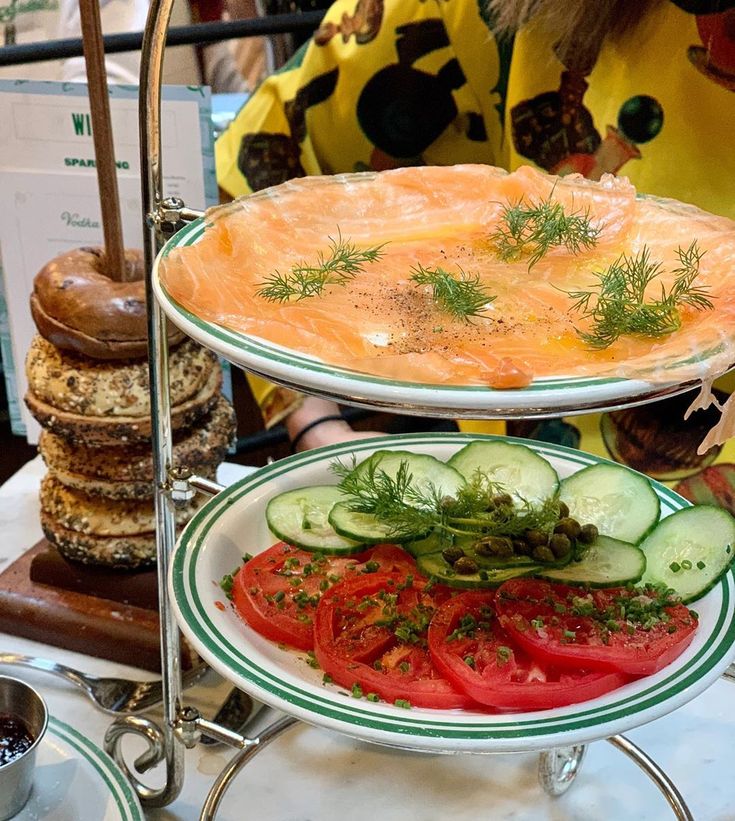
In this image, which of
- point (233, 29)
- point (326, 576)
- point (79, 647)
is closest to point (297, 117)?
point (233, 29)

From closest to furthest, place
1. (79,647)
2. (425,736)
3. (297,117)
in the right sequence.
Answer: (425,736) < (79,647) < (297,117)

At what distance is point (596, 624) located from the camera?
0.70 meters

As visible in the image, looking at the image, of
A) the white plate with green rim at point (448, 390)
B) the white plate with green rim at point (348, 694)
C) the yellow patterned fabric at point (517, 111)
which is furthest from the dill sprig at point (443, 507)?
the yellow patterned fabric at point (517, 111)

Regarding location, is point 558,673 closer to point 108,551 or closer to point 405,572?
point 405,572

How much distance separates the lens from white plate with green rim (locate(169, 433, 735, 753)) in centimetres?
62

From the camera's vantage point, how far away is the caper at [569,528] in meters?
0.75

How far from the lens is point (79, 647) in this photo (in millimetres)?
1097

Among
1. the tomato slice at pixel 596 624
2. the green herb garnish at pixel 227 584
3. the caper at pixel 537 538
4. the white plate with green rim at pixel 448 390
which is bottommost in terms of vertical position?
the green herb garnish at pixel 227 584

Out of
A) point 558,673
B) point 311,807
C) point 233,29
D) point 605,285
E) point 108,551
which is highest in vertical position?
point 233,29

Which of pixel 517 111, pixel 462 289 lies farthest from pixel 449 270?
pixel 517 111

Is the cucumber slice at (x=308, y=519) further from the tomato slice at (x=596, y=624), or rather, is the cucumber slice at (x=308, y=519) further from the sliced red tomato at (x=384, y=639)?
the tomato slice at (x=596, y=624)

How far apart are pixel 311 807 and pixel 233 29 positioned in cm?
87

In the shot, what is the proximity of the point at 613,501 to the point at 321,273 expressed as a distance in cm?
34

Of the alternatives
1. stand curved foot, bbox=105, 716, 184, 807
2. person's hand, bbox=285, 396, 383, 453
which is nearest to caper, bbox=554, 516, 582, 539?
stand curved foot, bbox=105, 716, 184, 807
